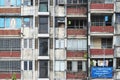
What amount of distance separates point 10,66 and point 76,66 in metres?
6.89

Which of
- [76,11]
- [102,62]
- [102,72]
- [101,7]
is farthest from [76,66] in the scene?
[101,7]

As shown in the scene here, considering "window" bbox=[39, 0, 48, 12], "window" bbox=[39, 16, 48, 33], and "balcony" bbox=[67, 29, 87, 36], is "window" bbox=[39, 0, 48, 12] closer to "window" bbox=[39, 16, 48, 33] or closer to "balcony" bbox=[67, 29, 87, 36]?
"window" bbox=[39, 16, 48, 33]

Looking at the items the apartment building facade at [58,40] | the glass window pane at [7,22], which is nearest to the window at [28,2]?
the apartment building facade at [58,40]

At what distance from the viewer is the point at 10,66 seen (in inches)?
1786

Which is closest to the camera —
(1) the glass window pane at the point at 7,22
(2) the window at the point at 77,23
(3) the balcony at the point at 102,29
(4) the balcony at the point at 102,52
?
(4) the balcony at the point at 102,52

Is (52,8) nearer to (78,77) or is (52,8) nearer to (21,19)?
(21,19)

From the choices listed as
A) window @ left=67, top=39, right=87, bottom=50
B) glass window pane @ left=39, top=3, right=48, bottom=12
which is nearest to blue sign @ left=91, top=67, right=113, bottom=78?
window @ left=67, top=39, right=87, bottom=50

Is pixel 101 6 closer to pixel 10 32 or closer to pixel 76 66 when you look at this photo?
pixel 76 66

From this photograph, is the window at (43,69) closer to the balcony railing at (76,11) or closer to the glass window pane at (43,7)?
the glass window pane at (43,7)

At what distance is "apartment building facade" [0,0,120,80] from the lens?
44.9m

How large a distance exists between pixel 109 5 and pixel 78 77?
814 cm

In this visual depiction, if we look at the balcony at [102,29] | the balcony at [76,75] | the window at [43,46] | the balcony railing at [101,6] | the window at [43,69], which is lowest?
the balcony at [76,75]

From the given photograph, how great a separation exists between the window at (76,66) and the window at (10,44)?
558cm

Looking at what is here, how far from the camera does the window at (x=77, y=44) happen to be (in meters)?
45.8
